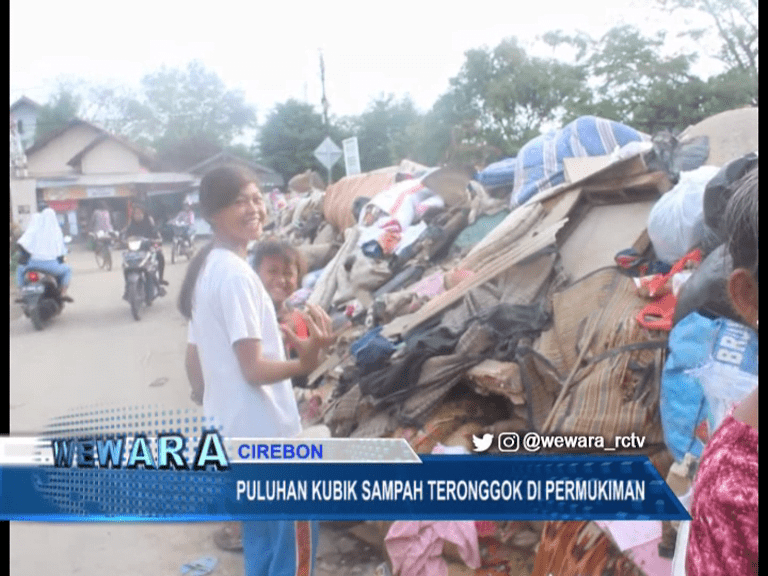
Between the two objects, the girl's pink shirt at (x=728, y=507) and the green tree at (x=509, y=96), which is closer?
the girl's pink shirt at (x=728, y=507)

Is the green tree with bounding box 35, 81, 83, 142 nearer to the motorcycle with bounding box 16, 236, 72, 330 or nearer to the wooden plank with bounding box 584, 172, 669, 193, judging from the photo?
the motorcycle with bounding box 16, 236, 72, 330

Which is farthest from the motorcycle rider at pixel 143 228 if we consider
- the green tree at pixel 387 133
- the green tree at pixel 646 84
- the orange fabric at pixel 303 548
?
the green tree at pixel 646 84

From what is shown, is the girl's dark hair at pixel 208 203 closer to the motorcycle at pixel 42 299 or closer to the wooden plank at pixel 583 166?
the motorcycle at pixel 42 299

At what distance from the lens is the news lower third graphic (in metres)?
2.21

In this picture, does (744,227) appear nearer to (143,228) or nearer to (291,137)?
(291,137)

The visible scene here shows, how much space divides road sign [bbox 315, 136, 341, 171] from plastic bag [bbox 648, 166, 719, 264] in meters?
1.03

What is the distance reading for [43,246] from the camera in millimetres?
2303

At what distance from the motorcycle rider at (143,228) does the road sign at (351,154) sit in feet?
1.99

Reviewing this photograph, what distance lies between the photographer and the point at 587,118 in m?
2.39

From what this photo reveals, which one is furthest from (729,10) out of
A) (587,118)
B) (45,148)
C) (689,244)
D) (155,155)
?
(45,148)

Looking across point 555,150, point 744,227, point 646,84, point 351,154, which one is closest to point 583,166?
point 555,150

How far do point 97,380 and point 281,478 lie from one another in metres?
0.62

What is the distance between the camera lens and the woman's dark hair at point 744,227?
1.59 meters

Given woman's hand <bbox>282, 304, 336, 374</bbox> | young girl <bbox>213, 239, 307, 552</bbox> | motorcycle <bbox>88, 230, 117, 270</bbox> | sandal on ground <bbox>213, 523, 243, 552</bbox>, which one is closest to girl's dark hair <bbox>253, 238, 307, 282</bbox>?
young girl <bbox>213, 239, 307, 552</bbox>
